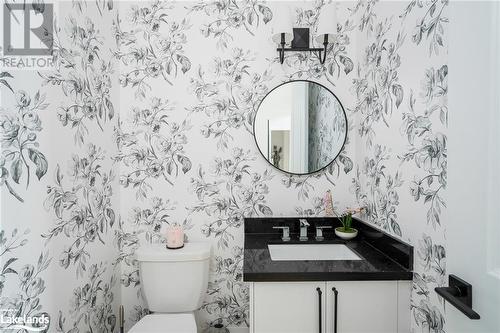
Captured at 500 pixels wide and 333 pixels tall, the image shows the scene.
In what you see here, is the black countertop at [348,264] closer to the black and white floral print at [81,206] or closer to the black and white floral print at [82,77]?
the black and white floral print at [81,206]

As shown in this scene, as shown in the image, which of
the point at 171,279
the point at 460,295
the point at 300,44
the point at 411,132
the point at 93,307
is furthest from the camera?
the point at 300,44

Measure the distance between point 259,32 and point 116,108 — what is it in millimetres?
993

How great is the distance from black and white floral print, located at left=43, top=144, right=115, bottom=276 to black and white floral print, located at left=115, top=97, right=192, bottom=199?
17 centimetres

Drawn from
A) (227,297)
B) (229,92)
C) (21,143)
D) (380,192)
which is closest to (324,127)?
(380,192)

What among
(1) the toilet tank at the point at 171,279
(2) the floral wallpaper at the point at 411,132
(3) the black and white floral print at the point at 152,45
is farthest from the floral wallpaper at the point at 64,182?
(2) the floral wallpaper at the point at 411,132

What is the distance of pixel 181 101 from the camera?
5.82 feet

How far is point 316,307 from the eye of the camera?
1.18 meters

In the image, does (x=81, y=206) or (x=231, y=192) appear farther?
(x=231, y=192)

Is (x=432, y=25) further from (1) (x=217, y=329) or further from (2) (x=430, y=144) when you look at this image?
(1) (x=217, y=329)

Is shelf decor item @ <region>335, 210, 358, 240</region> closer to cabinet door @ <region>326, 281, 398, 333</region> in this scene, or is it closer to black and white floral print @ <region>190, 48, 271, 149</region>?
cabinet door @ <region>326, 281, 398, 333</region>

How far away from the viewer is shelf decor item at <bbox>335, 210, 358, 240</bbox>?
1.63 meters

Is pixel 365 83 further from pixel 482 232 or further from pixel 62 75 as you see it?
pixel 62 75

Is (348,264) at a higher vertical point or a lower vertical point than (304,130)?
lower

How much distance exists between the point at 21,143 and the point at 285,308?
1.17 m
